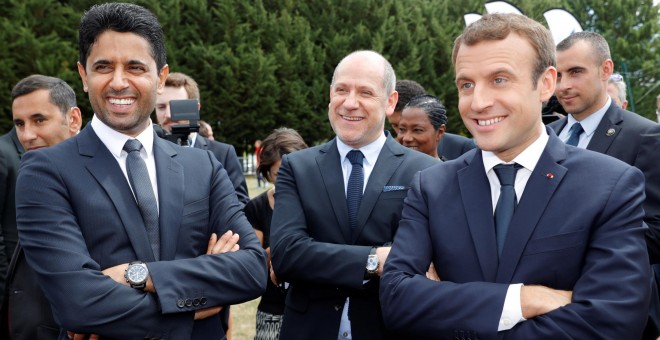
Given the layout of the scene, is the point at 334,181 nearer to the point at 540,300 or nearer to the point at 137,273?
the point at 137,273

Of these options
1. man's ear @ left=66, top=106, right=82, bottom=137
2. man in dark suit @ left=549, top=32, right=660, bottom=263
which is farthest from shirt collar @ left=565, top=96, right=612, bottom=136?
man's ear @ left=66, top=106, right=82, bottom=137

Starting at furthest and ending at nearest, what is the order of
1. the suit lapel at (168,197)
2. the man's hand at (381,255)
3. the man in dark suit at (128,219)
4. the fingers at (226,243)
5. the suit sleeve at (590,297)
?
the man's hand at (381,255) < the fingers at (226,243) < the suit lapel at (168,197) < the man in dark suit at (128,219) < the suit sleeve at (590,297)

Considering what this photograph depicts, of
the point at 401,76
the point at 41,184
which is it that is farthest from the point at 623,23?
the point at 41,184

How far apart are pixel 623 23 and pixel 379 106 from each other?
156 feet

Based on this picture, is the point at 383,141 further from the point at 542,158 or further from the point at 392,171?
the point at 542,158

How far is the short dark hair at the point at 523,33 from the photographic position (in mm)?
2607

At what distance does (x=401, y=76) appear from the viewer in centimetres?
3247

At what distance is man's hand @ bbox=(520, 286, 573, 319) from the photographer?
94.2 inches

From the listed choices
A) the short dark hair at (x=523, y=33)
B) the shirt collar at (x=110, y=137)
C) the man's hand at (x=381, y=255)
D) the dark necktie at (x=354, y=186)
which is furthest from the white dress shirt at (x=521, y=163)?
the shirt collar at (x=110, y=137)

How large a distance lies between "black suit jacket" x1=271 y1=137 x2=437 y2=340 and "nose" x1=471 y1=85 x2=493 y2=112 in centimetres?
108

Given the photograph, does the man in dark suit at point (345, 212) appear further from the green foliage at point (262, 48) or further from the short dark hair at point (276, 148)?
the green foliage at point (262, 48)

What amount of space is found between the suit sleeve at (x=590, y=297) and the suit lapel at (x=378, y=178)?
37.3 inches

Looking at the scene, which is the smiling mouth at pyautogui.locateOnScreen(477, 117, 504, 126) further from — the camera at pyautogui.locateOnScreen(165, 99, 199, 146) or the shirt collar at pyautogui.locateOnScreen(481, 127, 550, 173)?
the camera at pyautogui.locateOnScreen(165, 99, 199, 146)

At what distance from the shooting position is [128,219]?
2.84 metres
